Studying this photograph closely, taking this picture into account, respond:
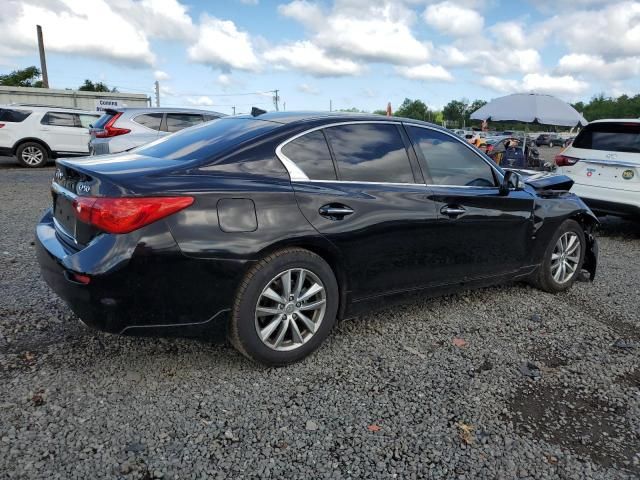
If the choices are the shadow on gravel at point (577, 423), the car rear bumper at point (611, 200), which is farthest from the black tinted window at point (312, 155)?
the car rear bumper at point (611, 200)

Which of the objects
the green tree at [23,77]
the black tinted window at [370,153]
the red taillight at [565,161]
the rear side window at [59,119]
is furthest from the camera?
the green tree at [23,77]

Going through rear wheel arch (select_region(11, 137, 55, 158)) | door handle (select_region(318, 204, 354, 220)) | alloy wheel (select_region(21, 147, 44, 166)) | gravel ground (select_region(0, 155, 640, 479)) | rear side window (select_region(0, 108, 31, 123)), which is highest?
rear side window (select_region(0, 108, 31, 123))

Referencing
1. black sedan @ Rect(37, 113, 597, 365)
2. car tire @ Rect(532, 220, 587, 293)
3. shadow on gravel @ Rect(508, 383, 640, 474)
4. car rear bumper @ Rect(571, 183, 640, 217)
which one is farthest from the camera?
car rear bumper @ Rect(571, 183, 640, 217)

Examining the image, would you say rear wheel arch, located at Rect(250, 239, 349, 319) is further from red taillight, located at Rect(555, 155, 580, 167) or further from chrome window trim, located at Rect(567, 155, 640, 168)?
red taillight, located at Rect(555, 155, 580, 167)

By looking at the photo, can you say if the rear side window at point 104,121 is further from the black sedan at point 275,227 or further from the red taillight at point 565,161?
the red taillight at point 565,161

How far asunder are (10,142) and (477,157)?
44.6ft

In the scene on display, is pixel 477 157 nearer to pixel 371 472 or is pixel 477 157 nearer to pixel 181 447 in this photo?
pixel 371 472

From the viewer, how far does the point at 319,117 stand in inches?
138

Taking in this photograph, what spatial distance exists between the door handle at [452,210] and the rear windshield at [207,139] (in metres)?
1.34

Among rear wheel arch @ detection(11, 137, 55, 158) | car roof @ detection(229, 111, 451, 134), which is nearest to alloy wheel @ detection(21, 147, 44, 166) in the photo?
rear wheel arch @ detection(11, 137, 55, 158)

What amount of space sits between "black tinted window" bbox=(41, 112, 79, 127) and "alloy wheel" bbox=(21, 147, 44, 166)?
0.80m

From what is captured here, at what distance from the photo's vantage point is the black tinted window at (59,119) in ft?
46.4

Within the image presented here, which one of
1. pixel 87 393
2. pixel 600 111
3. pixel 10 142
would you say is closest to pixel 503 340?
pixel 87 393

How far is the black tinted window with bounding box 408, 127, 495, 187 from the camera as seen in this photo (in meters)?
3.84
